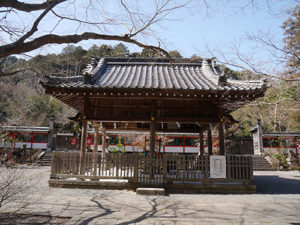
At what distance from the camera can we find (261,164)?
59.6 feet

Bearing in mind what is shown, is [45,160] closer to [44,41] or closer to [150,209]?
[150,209]

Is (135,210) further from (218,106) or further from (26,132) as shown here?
(26,132)

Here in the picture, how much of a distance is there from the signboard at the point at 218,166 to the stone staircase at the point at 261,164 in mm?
12134

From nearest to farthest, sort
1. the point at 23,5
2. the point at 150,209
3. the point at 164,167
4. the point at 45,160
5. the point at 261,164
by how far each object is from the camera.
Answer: the point at 23,5, the point at 150,209, the point at 164,167, the point at 261,164, the point at 45,160

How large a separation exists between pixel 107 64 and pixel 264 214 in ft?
33.0

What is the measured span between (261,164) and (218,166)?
44.1ft

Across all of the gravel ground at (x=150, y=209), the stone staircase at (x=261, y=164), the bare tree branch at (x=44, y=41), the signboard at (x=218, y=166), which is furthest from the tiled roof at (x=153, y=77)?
the stone staircase at (x=261, y=164)

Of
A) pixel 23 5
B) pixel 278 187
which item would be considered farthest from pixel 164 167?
pixel 23 5

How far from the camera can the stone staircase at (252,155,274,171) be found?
17469 millimetres

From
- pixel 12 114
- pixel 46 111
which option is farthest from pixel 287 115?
pixel 12 114

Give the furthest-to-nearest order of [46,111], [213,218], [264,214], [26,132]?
[46,111] → [26,132] → [264,214] → [213,218]

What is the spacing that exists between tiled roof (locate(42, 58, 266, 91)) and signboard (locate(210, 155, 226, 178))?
2.60 m

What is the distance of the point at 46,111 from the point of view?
2942cm

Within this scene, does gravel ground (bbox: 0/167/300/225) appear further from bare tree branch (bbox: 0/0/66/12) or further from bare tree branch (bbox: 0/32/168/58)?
bare tree branch (bbox: 0/0/66/12)
